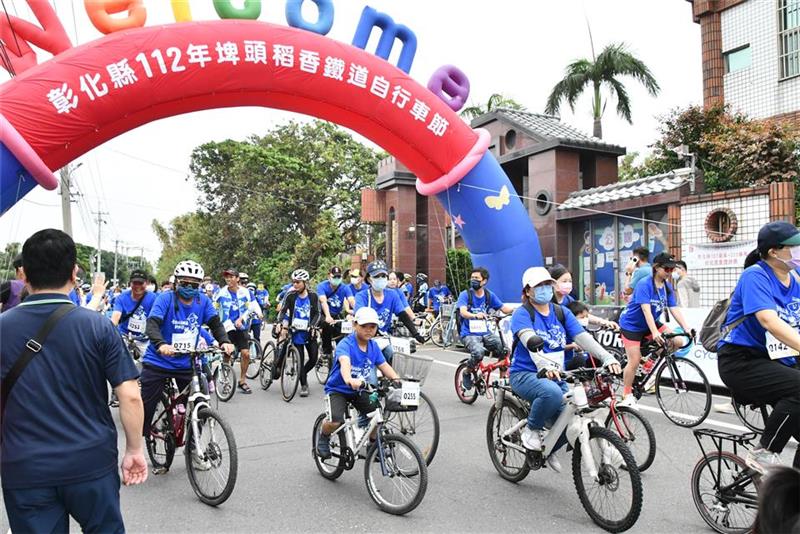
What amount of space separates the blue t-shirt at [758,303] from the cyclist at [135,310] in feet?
22.4

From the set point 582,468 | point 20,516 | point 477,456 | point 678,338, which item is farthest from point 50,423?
point 678,338

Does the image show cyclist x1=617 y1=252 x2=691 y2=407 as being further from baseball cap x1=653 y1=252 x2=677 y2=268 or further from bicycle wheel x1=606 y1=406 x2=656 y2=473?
bicycle wheel x1=606 y1=406 x2=656 y2=473

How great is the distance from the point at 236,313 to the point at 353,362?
5.24 meters

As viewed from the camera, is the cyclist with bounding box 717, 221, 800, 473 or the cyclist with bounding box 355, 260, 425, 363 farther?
the cyclist with bounding box 355, 260, 425, 363

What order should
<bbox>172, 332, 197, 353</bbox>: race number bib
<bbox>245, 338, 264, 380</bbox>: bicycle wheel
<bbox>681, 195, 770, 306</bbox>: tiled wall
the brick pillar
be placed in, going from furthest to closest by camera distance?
<bbox>681, 195, 770, 306</bbox>: tiled wall → the brick pillar → <bbox>245, 338, 264, 380</bbox>: bicycle wheel → <bbox>172, 332, 197, 353</bbox>: race number bib

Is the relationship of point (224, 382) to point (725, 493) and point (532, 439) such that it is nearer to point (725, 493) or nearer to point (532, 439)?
point (532, 439)

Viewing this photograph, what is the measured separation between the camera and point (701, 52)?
65.6 ft

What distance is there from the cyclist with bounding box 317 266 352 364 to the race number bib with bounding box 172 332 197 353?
390 cm

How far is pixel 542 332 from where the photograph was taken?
473 centimetres

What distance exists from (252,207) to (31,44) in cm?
2256

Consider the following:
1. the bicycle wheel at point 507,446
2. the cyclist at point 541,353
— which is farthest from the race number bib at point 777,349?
the bicycle wheel at point 507,446

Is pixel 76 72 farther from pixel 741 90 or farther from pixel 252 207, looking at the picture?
pixel 252 207

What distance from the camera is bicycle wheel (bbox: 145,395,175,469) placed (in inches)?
208

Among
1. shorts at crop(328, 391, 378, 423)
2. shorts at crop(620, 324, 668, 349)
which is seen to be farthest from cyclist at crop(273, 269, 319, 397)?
shorts at crop(620, 324, 668, 349)
